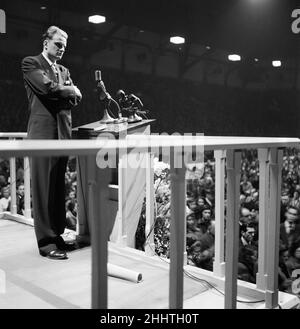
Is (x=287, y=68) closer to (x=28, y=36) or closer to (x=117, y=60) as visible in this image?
(x=117, y=60)

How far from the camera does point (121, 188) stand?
8.39ft

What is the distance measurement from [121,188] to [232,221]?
45.6 inches

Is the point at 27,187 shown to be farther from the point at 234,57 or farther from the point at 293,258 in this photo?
the point at 234,57

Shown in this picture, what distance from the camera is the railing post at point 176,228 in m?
1.23

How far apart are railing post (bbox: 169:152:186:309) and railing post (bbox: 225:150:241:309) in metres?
0.32

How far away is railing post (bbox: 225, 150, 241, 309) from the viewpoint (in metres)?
1.49

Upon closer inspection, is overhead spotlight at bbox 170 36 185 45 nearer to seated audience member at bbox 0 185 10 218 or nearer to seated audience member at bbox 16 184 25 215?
seated audience member at bbox 16 184 25 215

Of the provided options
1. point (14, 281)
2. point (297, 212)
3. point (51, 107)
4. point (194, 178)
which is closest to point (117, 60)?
point (194, 178)

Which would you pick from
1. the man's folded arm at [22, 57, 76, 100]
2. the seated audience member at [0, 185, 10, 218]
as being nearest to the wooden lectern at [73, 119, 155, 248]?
the man's folded arm at [22, 57, 76, 100]

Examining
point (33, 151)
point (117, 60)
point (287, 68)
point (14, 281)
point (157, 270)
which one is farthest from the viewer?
point (117, 60)

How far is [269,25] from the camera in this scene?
3826 mm

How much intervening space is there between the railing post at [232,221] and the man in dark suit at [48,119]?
1.15 m

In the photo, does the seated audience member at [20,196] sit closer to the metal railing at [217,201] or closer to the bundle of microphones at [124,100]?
the bundle of microphones at [124,100]

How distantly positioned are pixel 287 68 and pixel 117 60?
1642 millimetres
